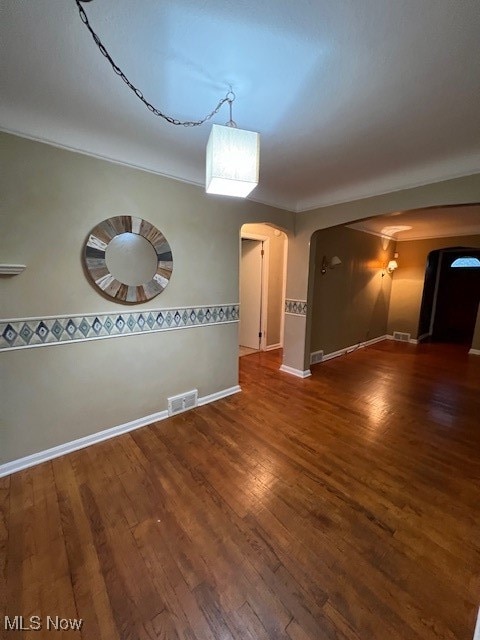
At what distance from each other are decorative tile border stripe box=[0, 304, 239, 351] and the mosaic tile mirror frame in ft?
0.60

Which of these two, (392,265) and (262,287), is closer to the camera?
(262,287)

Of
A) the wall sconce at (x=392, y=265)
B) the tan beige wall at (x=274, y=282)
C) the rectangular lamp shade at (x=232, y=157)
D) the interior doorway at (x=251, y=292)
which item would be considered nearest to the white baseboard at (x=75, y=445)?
the rectangular lamp shade at (x=232, y=157)

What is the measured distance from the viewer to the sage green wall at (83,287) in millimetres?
Result: 1688

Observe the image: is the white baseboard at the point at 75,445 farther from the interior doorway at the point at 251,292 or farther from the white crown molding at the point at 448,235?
the white crown molding at the point at 448,235

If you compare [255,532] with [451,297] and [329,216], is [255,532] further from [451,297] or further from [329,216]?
[451,297]

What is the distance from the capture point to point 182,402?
102 inches

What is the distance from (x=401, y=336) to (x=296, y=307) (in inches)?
136

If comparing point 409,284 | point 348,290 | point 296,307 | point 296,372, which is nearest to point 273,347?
point 296,372

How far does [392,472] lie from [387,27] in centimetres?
249

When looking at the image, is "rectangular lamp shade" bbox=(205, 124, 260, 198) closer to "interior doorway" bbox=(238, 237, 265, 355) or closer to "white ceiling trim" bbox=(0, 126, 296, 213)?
"white ceiling trim" bbox=(0, 126, 296, 213)

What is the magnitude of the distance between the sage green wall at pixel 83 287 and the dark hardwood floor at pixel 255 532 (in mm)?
342

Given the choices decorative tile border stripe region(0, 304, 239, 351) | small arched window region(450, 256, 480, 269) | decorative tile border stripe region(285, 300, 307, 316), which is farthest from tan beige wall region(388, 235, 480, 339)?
decorative tile border stripe region(0, 304, 239, 351)

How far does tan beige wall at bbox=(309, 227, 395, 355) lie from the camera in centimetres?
401

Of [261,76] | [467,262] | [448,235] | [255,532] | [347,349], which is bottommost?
[255,532]
